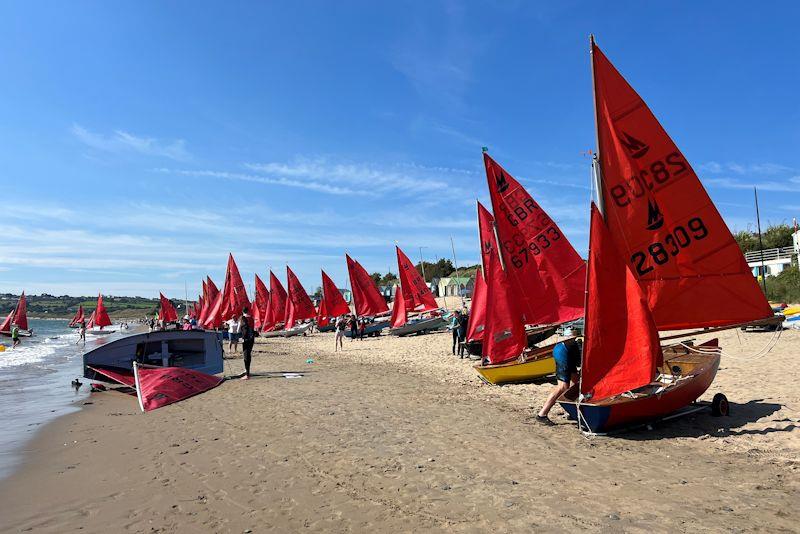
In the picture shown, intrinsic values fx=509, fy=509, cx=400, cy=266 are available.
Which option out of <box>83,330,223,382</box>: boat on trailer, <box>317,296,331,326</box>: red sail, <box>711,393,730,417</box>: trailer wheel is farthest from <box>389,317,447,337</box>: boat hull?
<box>711,393,730,417</box>: trailer wheel

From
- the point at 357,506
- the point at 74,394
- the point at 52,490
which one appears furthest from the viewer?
the point at 74,394

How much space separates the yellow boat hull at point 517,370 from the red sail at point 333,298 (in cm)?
2973

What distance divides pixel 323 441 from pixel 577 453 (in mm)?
3758

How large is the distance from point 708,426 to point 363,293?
31181 mm

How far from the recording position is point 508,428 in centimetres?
852

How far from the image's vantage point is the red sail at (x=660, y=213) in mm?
8234

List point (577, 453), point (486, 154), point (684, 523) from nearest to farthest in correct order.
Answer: point (684, 523) < point (577, 453) < point (486, 154)

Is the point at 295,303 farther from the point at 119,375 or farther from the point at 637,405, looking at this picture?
the point at 637,405

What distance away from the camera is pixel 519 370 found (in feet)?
41.8

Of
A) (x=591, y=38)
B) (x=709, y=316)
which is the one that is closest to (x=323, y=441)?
(x=709, y=316)

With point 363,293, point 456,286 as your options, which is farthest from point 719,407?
point 456,286

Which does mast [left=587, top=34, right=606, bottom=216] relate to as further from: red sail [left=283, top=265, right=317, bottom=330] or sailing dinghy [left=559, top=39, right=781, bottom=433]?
red sail [left=283, top=265, right=317, bottom=330]

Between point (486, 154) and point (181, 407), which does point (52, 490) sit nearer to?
point (181, 407)

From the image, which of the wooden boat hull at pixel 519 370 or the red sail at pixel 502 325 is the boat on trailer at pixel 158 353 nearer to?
the wooden boat hull at pixel 519 370
